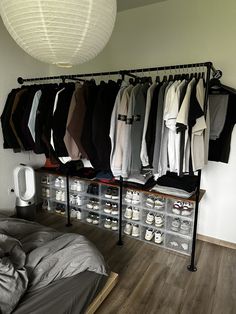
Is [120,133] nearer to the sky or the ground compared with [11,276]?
nearer to the sky

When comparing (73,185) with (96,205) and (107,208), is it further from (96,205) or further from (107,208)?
(107,208)

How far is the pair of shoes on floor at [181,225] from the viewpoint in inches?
90.7

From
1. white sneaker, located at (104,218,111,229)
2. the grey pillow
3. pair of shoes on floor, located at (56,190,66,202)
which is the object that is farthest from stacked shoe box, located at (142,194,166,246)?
the grey pillow

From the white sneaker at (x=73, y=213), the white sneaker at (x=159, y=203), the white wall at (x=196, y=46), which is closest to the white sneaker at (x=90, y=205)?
the white sneaker at (x=73, y=213)

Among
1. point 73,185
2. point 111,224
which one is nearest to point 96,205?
point 111,224

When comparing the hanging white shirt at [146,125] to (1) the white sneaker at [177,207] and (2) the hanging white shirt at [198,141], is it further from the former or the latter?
(1) the white sneaker at [177,207]

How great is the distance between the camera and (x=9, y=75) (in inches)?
105

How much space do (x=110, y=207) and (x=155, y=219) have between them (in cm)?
55

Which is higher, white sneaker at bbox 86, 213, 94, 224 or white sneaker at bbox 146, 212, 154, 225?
white sneaker at bbox 146, 212, 154, 225

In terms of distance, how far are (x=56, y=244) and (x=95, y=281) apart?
0.43 metres

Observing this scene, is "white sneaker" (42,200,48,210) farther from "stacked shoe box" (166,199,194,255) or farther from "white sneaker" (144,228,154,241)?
"stacked shoe box" (166,199,194,255)

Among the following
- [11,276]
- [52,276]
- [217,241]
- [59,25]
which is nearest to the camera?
[59,25]

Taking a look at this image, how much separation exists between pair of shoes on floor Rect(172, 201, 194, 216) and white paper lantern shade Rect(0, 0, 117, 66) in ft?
5.76

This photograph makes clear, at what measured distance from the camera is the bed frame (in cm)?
158
